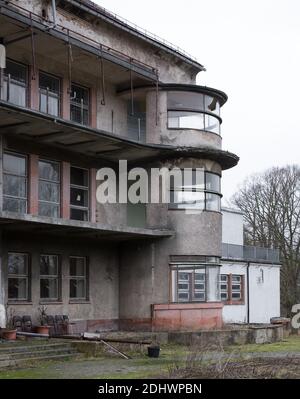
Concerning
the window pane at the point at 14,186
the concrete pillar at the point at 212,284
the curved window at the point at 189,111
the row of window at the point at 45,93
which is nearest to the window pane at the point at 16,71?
the row of window at the point at 45,93

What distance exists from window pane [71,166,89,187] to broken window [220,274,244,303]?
41.7 ft

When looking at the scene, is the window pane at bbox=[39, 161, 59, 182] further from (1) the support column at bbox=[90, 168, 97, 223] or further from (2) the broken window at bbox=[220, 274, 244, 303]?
(2) the broken window at bbox=[220, 274, 244, 303]

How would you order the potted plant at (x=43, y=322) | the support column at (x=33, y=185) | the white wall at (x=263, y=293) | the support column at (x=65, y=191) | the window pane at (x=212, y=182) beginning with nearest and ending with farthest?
the potted plant at (x=43, y=322), the support column at (x=33, y=185), the support column at (x=65, y=191), the window pane at (x=212, y=182), the white wall at (x=263, y=293)

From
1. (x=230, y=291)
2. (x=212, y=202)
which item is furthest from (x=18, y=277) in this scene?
(x=230, y=291)

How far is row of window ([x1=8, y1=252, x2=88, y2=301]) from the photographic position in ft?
76.0

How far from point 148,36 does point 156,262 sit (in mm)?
8705

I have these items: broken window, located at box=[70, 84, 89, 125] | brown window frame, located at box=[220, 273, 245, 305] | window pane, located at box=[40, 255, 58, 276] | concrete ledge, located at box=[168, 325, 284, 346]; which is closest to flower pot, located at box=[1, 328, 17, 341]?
window pane, located at box=[40, 255, 58, 276]

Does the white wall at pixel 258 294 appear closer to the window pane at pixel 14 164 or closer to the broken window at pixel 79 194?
the broken window at pixel 79 194

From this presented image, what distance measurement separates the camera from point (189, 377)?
14.5 metres

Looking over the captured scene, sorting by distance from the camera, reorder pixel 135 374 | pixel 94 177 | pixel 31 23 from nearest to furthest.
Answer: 1. pixel 135 374
2. pixel 31 23
3. pixel 94 177

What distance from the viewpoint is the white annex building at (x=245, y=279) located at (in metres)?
36.6

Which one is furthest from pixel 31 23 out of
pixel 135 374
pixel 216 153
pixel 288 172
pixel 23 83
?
pixel 288 172

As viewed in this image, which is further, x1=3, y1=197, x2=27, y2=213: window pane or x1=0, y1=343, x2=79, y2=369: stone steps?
x1=3, y1=197, x2=27, y2=213: window pane
